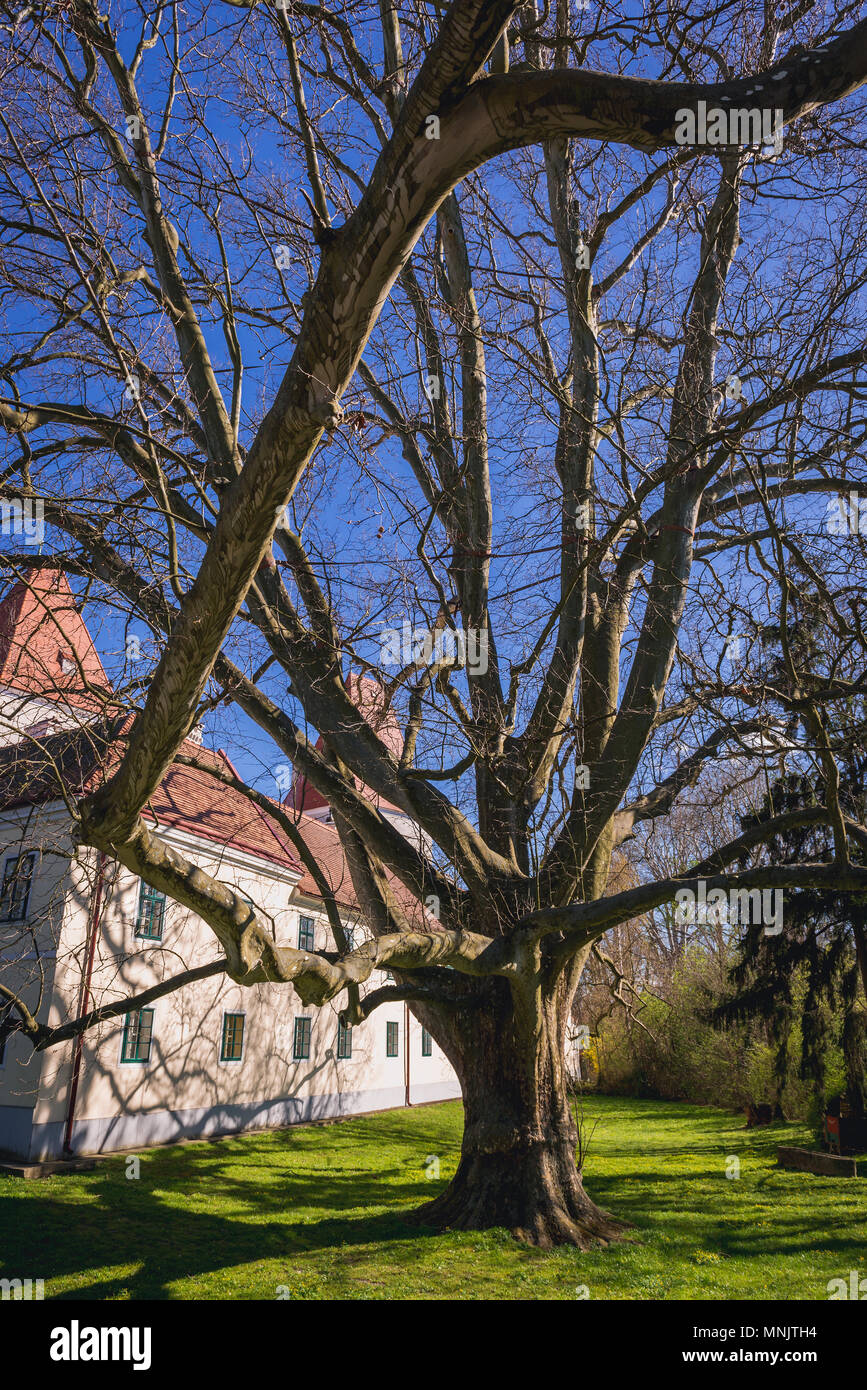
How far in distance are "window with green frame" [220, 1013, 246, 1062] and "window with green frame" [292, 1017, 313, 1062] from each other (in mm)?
2149

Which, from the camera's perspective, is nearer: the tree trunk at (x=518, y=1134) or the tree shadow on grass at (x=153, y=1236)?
the tree shadow on grass at (x=153, y=1236)

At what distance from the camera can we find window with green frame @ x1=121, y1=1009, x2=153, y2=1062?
1513 centimetres

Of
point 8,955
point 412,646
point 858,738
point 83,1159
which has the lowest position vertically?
point 83,1159

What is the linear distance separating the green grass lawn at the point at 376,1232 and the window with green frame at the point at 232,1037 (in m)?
1.81

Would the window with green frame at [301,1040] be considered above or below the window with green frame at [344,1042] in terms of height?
above

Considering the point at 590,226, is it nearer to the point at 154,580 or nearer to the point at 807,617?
the point at 807,617

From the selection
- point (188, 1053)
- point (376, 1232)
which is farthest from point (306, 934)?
point (376, 1232)

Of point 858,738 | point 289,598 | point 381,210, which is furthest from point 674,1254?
point 381,210

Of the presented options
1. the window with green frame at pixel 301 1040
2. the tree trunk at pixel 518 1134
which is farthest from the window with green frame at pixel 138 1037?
the tree trunk at pixel 518 1134

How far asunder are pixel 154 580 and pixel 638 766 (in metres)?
4.85

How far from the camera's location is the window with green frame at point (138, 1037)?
15.1 m

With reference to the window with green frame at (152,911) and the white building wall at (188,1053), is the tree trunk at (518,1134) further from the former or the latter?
the window with green frame at (152,911)

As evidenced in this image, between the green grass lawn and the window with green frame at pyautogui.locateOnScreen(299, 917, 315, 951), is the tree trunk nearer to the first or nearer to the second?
the green grass lawn
